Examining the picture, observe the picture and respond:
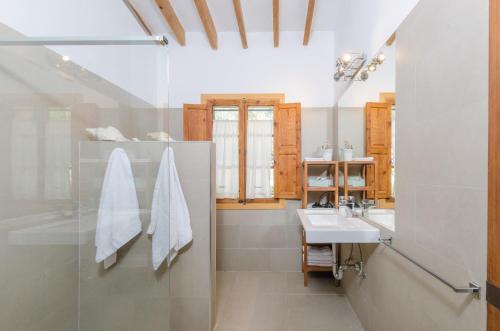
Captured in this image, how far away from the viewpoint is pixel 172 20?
2.59 meters

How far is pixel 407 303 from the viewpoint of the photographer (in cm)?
128

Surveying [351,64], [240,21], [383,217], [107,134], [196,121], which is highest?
[240,21]

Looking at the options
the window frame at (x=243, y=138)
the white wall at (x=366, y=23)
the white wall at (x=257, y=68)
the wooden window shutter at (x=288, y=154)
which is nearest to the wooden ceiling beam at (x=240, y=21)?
the white wall at (x=257, y=68)

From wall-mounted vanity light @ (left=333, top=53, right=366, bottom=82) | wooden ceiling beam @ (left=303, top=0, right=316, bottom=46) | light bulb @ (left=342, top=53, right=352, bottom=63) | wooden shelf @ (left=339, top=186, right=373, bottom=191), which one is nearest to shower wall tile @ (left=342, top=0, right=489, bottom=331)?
wooden shelf @ (left=339, top=186, right=373, bottom=191)

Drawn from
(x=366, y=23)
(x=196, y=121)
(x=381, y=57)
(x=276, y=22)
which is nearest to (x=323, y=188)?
(x=381, y=57)

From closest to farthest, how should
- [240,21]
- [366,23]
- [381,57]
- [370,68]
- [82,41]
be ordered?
1. [82,41]
2. [381,57]
3. [370,68]
4. [366,23]
5. [240,21]

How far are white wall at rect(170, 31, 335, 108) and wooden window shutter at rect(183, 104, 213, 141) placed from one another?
0.14m

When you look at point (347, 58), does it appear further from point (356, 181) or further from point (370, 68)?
point (356, 181)

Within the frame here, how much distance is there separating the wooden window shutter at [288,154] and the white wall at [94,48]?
158 centimetres

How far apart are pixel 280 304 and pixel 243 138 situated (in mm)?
1769

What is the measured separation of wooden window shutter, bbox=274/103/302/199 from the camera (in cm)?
286

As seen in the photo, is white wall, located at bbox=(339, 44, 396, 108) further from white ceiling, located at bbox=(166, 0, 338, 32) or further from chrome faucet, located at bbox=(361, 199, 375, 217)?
white ceiling, located at bbox=(166, 0, 338, 32)

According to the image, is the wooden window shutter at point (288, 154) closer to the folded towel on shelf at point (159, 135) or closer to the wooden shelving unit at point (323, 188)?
the wooden shelving unit at point (323, 188)

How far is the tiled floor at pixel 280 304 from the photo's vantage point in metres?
1.97
